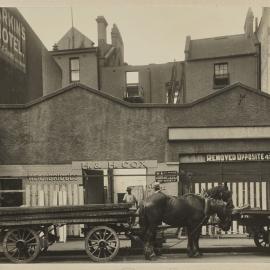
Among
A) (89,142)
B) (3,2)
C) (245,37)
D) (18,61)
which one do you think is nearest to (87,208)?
(3,2)

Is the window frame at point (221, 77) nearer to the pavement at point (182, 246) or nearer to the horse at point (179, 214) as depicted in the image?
the pavement at point (182, 246)

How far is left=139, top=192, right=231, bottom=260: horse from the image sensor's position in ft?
34.4

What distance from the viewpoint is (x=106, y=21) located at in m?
41.2

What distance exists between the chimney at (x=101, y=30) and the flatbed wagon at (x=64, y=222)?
31.5 m

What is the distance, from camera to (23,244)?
34.3 ft

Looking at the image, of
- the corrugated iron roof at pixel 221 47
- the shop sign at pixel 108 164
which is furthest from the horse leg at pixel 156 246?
the corrugated iron roof at pixel 221 47

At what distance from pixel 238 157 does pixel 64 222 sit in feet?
27.6

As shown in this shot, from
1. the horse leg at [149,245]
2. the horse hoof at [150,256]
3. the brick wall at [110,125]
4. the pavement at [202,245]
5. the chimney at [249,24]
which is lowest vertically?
the pavement at [202,245]

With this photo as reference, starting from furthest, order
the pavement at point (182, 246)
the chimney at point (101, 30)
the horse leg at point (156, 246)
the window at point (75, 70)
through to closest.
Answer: the chimney at point (101, 30) < the window at point (75, 70) < the pavement at point (182, 246) < the horse leg at point (156, 246)

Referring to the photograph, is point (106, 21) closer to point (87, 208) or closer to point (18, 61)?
point (18, 61)

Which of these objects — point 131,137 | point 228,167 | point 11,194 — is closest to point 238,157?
point 228,167

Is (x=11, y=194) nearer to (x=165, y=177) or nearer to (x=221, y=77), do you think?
(x=165, y=177)

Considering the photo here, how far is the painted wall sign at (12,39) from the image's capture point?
773 inches

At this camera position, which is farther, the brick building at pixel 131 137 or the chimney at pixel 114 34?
the chimney at pixel 114 34
